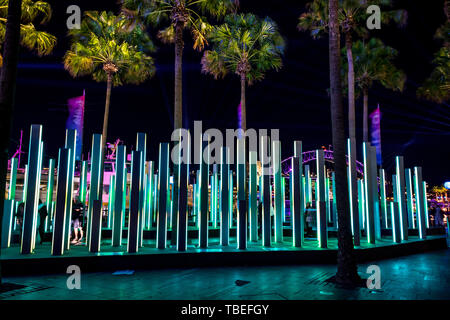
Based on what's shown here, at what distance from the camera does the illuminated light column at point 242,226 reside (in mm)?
10500

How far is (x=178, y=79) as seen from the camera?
1337 cm

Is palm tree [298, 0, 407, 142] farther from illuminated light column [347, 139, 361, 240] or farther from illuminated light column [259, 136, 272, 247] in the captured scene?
illuminated light column [259, 136, 272, 247]

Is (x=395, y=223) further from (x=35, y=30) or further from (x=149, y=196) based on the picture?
(x=35, y=30)

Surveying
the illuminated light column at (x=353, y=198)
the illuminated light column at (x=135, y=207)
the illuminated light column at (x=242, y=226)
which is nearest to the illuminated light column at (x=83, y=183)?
the illuminated light column at (x=135, y=207)

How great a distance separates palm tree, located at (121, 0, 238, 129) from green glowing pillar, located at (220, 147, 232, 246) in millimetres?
2748

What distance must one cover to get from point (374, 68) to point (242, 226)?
16528 mm

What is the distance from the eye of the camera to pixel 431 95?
69.4 ft

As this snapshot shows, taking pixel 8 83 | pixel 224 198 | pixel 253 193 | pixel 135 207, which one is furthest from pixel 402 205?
pixel 8 83

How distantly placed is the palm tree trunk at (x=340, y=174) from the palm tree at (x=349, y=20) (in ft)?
27.0

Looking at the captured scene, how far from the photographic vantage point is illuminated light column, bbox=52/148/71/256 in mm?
9110
